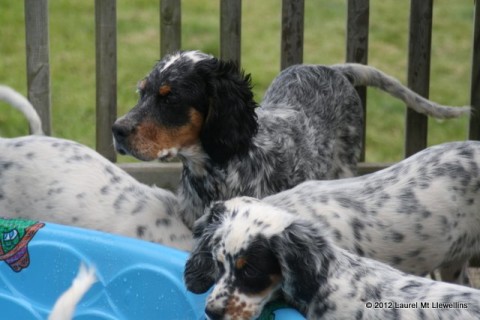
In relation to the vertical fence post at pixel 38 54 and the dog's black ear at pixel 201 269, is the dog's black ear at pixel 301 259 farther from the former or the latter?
the vertical fence post at pixel 38 54

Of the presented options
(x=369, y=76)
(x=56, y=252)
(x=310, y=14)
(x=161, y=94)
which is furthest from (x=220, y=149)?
(x=310, y=14)

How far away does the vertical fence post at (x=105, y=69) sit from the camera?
18.2ft

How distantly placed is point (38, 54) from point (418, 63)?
193 centimetres

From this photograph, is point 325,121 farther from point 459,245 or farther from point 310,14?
point 310,14

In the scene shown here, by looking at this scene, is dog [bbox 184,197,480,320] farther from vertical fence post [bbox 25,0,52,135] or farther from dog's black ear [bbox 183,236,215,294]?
vertical fence post [bbox 25,0,52,135]

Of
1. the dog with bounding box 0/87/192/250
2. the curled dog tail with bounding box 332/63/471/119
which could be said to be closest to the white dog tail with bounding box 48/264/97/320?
the dog with bounding box 0/87/192/250

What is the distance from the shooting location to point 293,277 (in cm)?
359

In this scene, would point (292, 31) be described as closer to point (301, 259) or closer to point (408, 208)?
point (408, 208)

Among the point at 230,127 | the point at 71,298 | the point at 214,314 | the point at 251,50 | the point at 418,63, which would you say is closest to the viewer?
the point at 71,298

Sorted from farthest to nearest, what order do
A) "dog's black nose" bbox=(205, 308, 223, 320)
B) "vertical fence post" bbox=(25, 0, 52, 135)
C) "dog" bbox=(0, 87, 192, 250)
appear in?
"vertical fence post" bbox=(25, 0, 52, 135), "dog" bbox=(0, 87, 192, 250), "dog's black nose" bbox=(205, 308, 223, 320)

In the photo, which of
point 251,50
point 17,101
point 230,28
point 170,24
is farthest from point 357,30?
point 251,50

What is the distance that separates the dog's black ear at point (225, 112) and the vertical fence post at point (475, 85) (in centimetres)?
151

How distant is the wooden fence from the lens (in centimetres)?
554

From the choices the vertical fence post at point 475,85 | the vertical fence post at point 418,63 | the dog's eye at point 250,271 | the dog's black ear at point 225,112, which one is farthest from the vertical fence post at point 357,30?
the dog's eye at point 250,271
